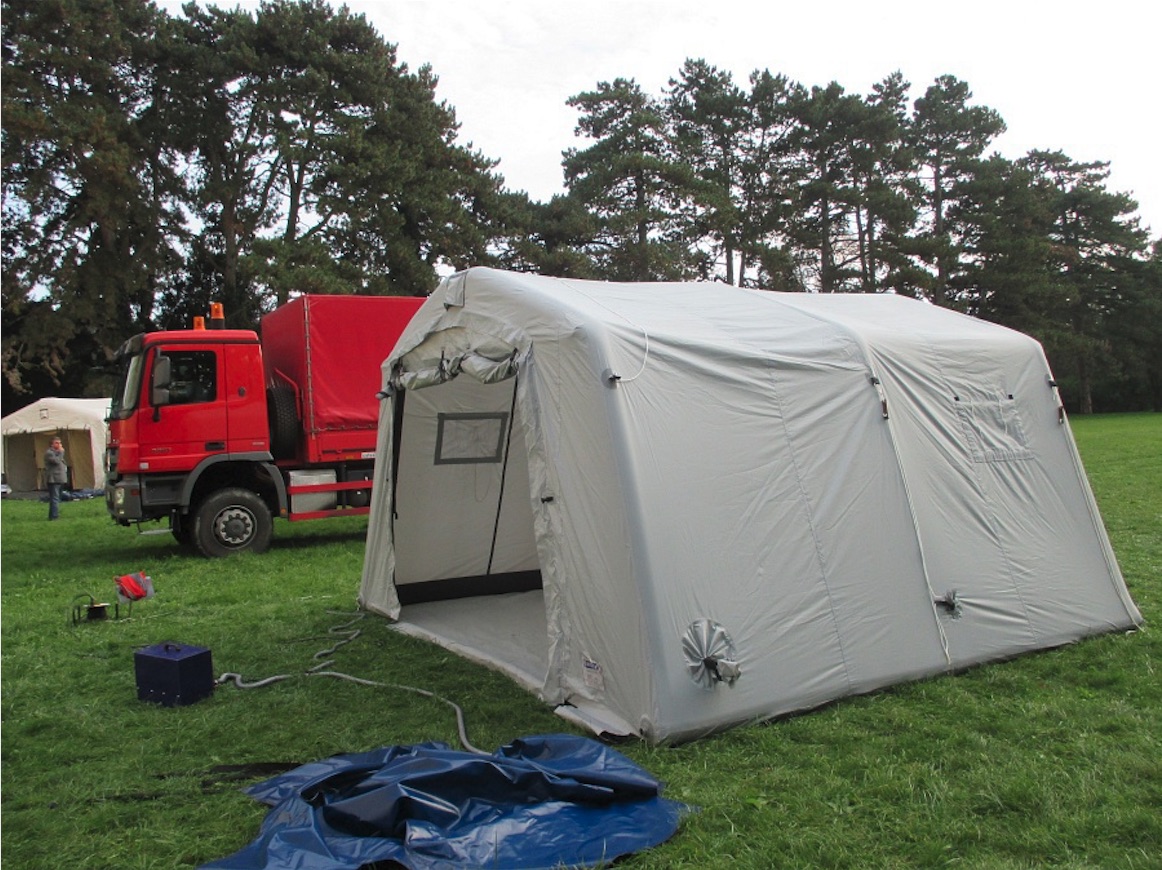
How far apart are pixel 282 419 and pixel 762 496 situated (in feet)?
22.9

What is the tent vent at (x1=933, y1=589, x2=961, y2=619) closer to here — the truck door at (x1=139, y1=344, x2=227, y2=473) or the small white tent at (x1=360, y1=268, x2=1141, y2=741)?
the small white tent at (x1=360, y1=268, x2=1141, y2=741)

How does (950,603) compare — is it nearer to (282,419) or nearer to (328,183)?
(282,419)

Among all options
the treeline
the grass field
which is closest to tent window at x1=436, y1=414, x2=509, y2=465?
the grass field

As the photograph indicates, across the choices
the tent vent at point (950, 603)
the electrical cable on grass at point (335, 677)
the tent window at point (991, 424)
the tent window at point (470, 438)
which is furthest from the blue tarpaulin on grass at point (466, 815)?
the tent window at point (470, 438)

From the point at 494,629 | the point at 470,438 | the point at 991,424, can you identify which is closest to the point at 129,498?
the point at 470,438

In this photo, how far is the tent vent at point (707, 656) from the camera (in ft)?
12.7

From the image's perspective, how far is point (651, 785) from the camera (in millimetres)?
3232

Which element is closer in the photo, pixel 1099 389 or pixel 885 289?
pixel 885 289

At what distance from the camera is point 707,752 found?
12.3 feet

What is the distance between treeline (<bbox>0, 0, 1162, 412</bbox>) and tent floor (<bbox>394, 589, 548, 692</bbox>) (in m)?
14.5

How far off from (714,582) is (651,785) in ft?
3.60

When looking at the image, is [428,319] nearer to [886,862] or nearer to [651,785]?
[651,785]

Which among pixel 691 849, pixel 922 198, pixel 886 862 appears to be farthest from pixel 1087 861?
pixel 922 198

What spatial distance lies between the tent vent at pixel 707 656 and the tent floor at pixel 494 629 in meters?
1.10
